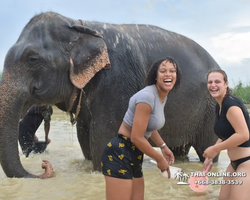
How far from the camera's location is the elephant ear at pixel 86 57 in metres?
3.59

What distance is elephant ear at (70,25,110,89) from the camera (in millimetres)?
3592

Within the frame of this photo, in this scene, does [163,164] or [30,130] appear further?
[30,130]

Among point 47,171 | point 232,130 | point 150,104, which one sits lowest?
point 47,171

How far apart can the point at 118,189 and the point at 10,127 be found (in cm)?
158

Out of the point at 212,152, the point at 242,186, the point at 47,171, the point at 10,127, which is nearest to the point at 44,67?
the point at 10,127

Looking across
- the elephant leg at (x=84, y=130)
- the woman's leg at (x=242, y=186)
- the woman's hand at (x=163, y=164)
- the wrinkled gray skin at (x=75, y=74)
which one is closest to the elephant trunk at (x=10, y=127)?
the wrinkled gray skin at (x=75, y=74)

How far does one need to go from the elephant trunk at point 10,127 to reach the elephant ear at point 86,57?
1.96 ft

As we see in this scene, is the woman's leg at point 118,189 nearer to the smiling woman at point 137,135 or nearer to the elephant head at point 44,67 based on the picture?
the smiling woman at point 137,135

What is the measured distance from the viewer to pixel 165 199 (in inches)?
120

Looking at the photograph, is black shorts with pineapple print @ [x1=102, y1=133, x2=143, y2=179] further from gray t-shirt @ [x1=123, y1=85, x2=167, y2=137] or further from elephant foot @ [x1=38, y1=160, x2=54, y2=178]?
elephant foot @ [x1=38, y1=160, x2=54, y2=178]

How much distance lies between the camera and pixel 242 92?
54.0 feet

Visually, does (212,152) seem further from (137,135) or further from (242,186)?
(137,135)

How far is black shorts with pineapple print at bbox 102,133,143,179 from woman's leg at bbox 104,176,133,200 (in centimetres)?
3

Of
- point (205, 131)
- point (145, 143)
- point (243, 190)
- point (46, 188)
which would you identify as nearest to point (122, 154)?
point (145, 143)
